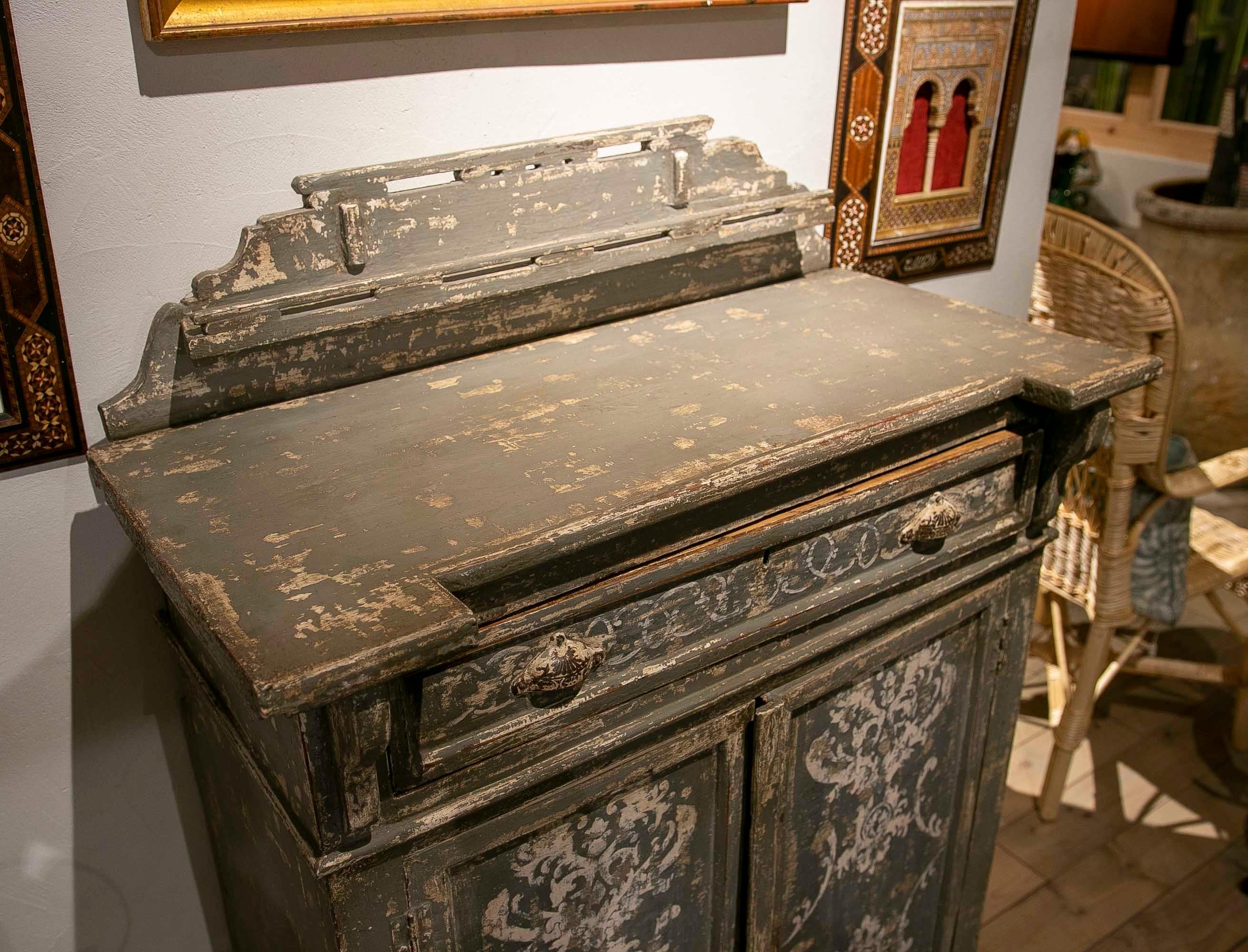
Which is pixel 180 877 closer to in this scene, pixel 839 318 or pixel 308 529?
pixel 308 529

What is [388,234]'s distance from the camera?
142cm

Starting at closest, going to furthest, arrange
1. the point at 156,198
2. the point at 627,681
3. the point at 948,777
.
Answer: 1. the point at 627,681
2. the point at 156,198
3. the point at 948,777

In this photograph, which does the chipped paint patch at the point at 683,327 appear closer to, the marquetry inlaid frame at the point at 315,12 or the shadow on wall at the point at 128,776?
the marquetry inlaid frame at the point at 315,12

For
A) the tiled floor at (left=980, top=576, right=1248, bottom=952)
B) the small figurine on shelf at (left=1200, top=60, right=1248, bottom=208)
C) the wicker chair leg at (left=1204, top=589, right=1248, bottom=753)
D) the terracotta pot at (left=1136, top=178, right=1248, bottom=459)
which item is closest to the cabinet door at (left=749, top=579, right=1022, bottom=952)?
the tiled floor at (left=980, top=576, right=1248, bottom=952)

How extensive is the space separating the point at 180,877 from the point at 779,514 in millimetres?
1049

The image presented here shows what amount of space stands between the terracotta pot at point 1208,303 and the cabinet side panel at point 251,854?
3120 mm

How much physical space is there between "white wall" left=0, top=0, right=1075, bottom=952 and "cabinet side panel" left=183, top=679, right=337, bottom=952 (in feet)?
0.24

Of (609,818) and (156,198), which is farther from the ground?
(156,198)

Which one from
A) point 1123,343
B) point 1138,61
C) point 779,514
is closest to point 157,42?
point 779,514

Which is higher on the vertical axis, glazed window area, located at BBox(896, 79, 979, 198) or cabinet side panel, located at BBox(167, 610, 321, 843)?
glazed window area, located at BBox(896, 79, 979, 198)

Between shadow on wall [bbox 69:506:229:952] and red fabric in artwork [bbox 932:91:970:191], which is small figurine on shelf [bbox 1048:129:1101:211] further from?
shadow on wall [bbox 69:506:229:952]

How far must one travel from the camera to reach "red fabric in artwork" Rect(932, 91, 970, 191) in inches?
83.0

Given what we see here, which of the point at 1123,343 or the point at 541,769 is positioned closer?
the point at 541,769

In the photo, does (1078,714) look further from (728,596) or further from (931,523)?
(728,596)
